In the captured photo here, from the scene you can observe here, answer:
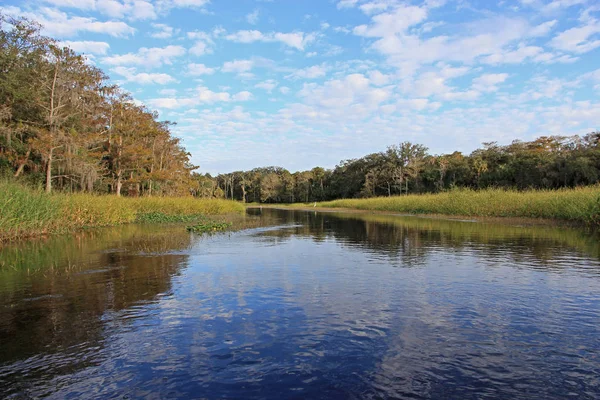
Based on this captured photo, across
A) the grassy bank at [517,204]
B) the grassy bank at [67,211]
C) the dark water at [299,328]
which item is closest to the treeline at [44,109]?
the grassy bank at [67,211]

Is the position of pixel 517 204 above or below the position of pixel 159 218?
above

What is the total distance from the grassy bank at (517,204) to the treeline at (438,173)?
244 inches

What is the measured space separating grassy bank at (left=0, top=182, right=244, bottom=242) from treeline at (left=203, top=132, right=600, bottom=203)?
29.8 m

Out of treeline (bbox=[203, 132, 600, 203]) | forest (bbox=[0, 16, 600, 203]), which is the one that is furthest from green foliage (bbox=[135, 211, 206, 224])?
treeline (bbox=[203, 132, 600, 203])

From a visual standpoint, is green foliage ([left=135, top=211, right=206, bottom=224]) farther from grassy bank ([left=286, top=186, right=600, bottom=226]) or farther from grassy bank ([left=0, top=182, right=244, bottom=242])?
grassy bank ([left=286, top=186, right=600, bottom=226])

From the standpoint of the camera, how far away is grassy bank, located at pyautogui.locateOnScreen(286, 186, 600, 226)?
2084 cm

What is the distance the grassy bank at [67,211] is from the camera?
14992 millimetres

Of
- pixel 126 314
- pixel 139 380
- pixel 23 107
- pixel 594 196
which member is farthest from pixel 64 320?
pixel 23 107

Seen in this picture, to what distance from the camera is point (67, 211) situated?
19047mm

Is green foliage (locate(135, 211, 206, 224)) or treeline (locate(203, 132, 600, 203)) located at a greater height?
treeline (locate(203, 132, 600, 203))

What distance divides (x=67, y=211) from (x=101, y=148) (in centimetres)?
1703

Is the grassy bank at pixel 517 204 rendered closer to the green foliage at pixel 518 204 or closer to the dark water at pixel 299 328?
the green foliage at pixel 518 204

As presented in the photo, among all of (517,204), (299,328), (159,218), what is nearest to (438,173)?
(517,204)

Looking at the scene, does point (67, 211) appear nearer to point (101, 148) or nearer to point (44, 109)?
point (44, 109)
